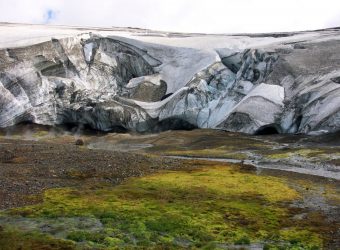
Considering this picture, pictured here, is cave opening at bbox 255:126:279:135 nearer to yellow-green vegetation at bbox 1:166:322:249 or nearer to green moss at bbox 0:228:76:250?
yellow-green vegetation at bbox 1:166:322:249

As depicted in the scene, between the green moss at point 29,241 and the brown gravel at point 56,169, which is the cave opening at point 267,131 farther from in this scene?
the green moss at point 29,241

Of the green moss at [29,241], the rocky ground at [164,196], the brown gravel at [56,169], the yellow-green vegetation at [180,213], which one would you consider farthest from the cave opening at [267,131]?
the green moss at [29,241]

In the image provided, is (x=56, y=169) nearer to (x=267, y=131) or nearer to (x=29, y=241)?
(x=29, y=241)

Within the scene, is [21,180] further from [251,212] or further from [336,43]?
[336,43]

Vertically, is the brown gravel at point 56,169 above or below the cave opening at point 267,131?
above

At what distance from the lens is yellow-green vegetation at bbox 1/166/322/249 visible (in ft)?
116

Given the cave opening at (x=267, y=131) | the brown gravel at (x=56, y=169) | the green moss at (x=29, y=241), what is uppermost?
the green moss at (x=29, y=241)

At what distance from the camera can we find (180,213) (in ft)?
141

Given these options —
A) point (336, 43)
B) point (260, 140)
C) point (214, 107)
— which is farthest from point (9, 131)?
point (336, 43)

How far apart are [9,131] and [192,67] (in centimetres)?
6342

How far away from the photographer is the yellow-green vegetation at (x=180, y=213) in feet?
116

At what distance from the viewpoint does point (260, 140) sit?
117000mm

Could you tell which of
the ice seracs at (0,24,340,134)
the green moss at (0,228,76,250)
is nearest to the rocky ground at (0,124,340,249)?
the green moss at (0,228,76,250)

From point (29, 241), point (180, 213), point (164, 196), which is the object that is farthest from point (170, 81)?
point (29, 241)
